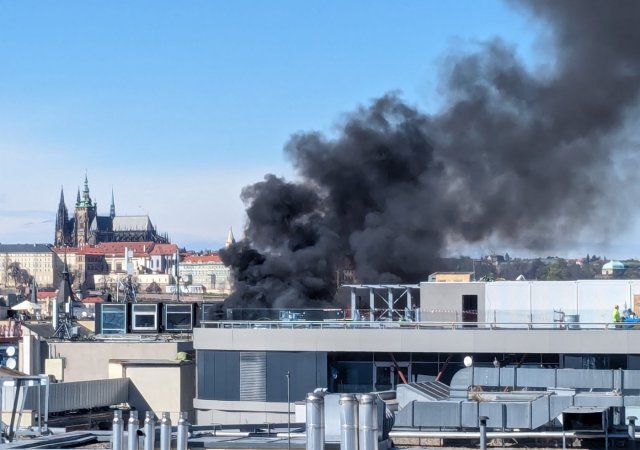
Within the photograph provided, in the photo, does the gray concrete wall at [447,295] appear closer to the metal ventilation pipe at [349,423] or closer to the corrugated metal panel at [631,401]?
the corrugated metal panel at [631,401]

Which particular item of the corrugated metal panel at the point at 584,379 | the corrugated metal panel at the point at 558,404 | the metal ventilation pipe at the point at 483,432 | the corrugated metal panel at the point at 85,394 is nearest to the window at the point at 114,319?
the corrugated metal panel at the point at 85,394

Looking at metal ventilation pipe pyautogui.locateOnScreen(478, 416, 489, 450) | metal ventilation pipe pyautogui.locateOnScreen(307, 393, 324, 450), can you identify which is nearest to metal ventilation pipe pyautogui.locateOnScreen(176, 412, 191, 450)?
metal ventilation pipe pyautogui.locateOnScreen(307, 393, 324, 450)

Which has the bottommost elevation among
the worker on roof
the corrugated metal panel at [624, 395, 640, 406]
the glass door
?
the corrugated metal panel at [624, 395, 640, 406]

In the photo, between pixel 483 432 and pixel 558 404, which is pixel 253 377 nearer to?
pixel 558 404

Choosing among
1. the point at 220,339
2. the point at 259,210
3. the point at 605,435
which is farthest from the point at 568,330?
the point at 259,210

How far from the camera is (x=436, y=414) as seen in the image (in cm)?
1703

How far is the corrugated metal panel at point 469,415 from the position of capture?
1689cm

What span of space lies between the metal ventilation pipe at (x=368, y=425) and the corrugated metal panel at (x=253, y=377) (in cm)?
1716

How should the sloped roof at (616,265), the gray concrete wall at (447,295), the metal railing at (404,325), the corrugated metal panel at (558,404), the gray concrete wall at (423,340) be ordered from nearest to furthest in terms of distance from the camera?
the corrugated metal panel at (558,404), the gray concrete wall at (423,340), the metal railing at (404,325), the gray concrete wall at (447,295), the sloped roof at (616,265)

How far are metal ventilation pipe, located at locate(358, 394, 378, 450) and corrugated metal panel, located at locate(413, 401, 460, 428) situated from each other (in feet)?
14.0

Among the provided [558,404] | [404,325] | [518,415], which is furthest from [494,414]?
[404,325]

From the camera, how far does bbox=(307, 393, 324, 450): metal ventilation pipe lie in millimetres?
13164

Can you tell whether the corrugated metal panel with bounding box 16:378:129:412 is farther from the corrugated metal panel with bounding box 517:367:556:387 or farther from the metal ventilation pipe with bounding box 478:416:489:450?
the metal ventilation pipe with bounding box 478:416:489:450

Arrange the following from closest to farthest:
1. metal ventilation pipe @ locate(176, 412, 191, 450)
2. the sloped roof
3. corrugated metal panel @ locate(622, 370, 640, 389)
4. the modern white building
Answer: metal ventilation pipe @ locate(176, 412, 191, 450)
corrugated metal panel @ locate(622, 370, 640, 389)
the modern white building
the sloped roof
